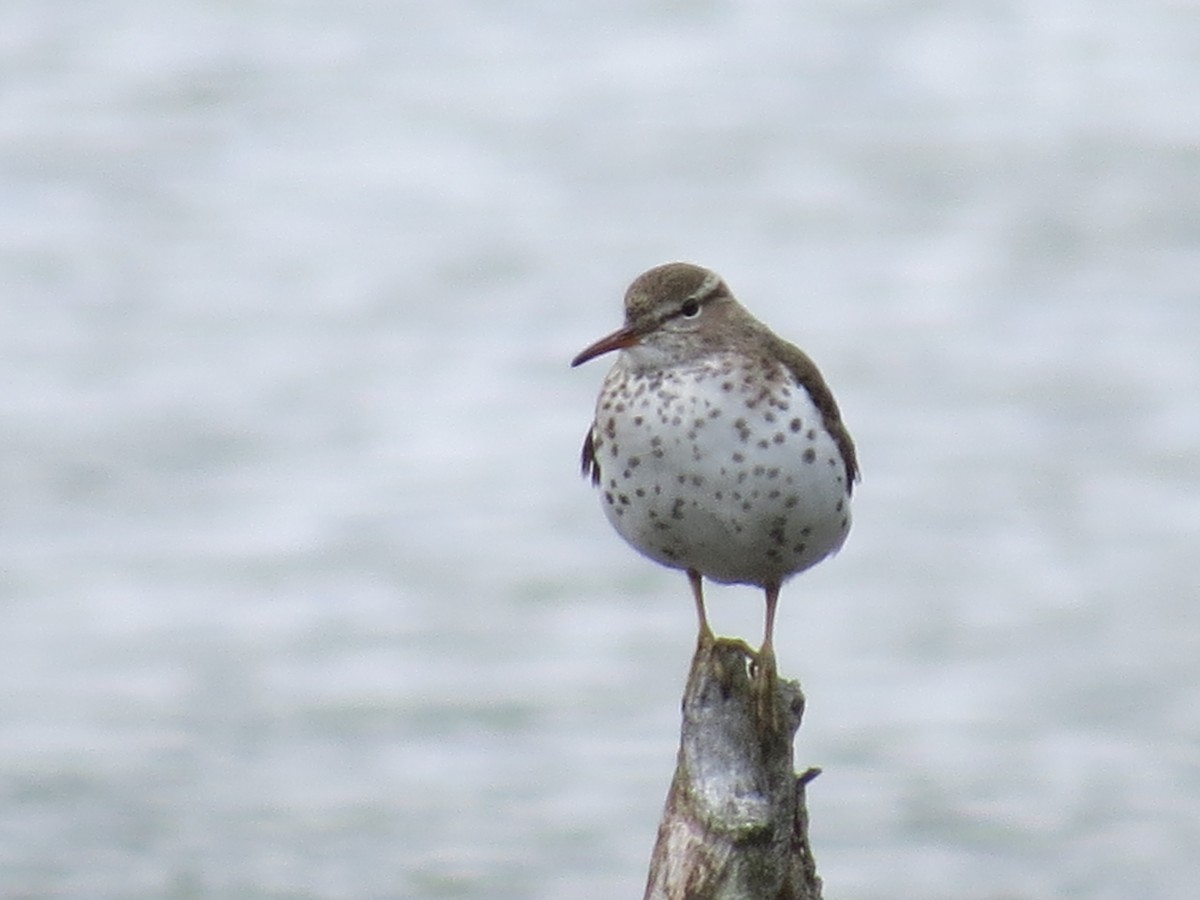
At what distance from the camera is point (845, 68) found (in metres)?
34.8

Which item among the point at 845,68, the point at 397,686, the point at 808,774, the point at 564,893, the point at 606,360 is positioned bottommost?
the point at 808,774

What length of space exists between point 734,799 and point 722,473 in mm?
1459

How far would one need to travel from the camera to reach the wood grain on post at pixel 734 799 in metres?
8.41

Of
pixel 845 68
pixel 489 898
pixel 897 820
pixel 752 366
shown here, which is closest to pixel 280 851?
pixel 489 898

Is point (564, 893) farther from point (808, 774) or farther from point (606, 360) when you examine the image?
point (808, 774)

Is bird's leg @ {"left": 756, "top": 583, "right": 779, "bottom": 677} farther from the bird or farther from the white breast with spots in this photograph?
the white breast with spots

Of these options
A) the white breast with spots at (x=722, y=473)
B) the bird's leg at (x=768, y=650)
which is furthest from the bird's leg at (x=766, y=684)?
the white breast with spots at (x=722, y=473)

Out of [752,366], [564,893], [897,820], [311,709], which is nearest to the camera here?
[752,366]

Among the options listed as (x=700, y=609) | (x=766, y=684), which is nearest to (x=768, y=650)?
(x=766, y=684)

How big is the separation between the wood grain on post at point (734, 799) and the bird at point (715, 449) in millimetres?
385

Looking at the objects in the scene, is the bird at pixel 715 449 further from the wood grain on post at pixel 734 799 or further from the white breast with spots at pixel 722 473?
the wood grain on post at pixel 734 799

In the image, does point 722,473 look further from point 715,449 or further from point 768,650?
point 768,650

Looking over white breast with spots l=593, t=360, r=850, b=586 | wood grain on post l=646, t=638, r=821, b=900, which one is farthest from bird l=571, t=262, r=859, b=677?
wood grain on post l=646, t=638, r=821, b=900

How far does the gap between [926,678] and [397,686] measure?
5132 millimetres
